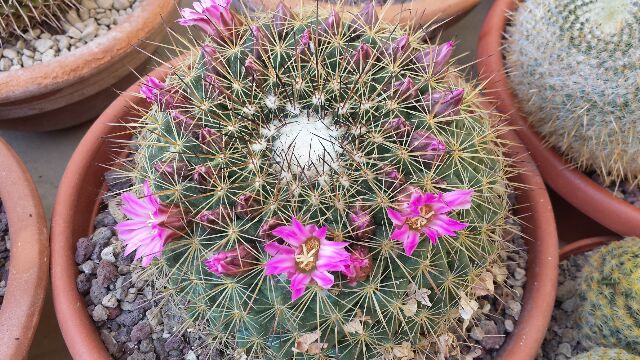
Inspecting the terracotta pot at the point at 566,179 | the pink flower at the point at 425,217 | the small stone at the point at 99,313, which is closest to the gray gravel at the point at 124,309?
the small stone at the point at 99,313

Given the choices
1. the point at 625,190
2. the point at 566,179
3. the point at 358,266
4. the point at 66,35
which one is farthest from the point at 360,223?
the point at 66,35

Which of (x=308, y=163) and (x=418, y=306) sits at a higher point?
(x=308, y=163)

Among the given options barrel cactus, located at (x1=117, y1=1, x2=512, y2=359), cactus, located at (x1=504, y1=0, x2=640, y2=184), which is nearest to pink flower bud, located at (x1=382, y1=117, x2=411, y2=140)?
barrel cactus, located at (x1=117, y1=1, x2=512, y2=359)

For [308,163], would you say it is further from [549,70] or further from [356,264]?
[549,70]

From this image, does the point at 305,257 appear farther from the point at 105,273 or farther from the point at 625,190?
the point at 625,190

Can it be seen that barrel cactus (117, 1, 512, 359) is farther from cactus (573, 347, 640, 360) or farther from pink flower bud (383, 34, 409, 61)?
cactus (573, 347, 640, 360)

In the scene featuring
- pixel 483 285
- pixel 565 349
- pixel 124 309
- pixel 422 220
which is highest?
pixel 422 220

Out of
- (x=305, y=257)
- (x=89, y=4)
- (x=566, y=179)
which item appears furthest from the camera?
(x=89, y=4)

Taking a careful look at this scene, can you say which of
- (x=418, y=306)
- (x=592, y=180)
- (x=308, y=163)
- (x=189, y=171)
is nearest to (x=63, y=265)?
(x=189, y=171)
